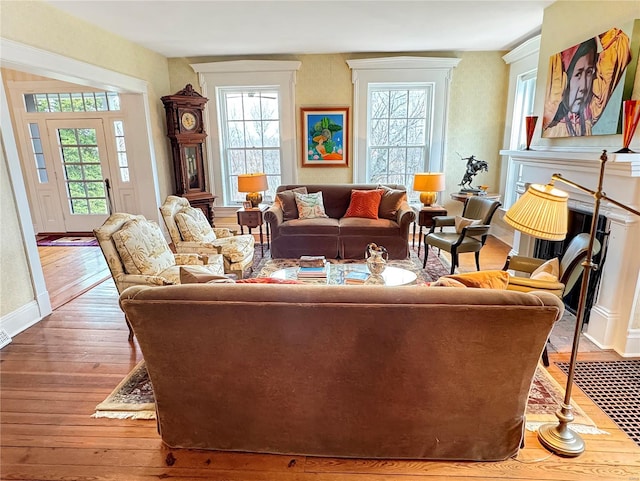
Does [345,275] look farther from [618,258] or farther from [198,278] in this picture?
[618,258]

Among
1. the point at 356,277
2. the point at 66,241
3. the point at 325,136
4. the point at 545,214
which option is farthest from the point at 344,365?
the point at 66,241

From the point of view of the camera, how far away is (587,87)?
2975 mm

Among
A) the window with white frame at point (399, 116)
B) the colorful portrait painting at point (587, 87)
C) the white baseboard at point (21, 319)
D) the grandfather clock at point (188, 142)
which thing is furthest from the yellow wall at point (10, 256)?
the colorful portrait painting at point (587, 87)

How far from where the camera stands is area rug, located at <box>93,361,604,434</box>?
197 centimetres

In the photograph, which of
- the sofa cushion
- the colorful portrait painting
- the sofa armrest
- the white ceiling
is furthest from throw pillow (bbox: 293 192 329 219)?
the colorful portrait painting

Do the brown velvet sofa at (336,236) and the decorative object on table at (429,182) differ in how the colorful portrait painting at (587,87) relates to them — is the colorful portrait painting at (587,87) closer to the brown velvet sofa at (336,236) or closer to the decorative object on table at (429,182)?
the decorative object on table at (429,182)

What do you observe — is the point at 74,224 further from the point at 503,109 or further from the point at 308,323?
the point at 503,109

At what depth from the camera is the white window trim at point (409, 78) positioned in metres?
5.39

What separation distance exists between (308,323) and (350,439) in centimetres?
65

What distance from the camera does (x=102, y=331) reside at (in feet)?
9.85

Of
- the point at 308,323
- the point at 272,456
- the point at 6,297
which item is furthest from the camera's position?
the point at 6,297

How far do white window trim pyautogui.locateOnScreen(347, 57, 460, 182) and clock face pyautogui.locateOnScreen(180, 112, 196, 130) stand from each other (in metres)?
2.41

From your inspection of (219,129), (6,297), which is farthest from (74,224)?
(6,297)

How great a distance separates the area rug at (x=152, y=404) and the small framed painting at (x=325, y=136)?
4.18m
